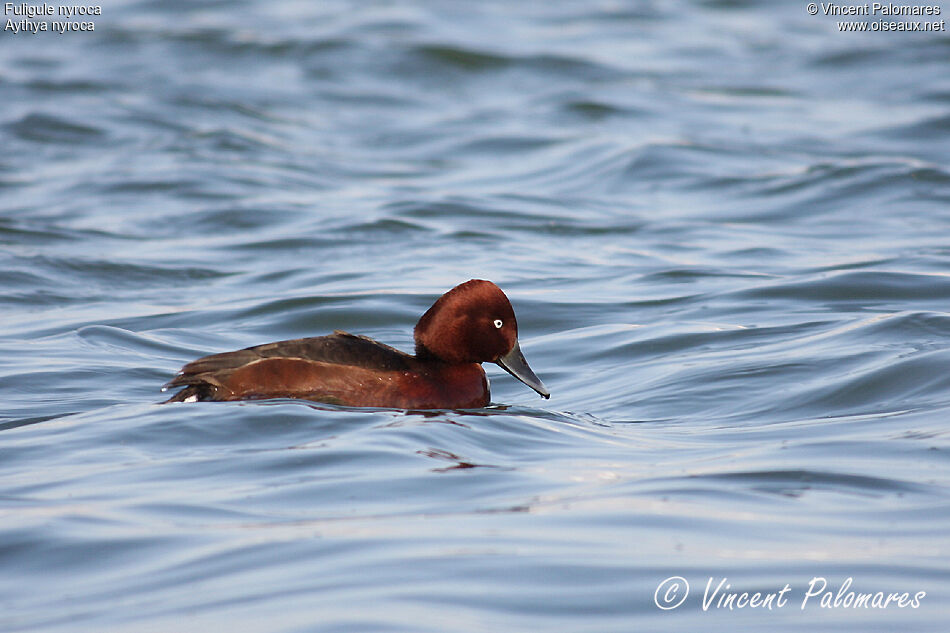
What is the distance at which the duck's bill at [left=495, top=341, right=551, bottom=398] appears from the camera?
7.06m

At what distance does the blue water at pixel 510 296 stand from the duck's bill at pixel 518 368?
147 mm

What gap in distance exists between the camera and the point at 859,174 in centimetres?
1494

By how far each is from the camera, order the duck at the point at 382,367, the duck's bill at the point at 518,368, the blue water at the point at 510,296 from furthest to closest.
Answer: the duck's bill at the point at 518,368 → the duck at the point at 382,367 → the blue water at the point at 510,296

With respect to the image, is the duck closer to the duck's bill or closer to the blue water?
the duck's bill

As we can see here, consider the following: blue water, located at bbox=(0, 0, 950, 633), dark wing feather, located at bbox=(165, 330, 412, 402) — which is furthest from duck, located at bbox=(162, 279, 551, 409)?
blue water, located at bbox=(0, 0, 950, 633)

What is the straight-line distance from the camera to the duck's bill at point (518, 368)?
23.2ft

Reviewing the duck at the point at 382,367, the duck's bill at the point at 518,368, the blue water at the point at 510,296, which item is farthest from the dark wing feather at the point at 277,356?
the duck's bill at the point at 518,368

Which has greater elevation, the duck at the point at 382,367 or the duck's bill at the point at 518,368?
the duck at the point at 382,367

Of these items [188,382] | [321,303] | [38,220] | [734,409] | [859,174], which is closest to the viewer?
[188,382]

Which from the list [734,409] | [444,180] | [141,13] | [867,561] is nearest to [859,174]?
[444,180]

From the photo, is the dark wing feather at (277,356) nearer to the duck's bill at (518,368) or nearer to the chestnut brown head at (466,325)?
the chestnut brown head at (466,325)

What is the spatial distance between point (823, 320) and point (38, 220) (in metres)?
8.31

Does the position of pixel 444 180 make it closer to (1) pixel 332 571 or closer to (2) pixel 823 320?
(2) pixel 823 320

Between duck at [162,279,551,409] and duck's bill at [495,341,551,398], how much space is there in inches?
0.5
